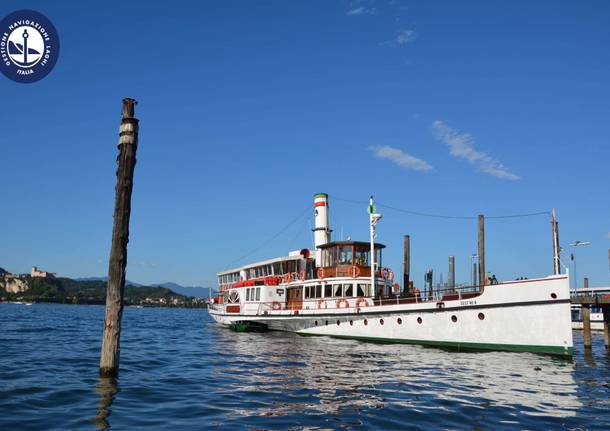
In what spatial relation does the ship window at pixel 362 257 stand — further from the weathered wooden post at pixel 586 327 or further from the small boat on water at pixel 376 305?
the weathered wooden post at pixel 586 327

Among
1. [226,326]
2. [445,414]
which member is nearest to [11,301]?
[226,326]

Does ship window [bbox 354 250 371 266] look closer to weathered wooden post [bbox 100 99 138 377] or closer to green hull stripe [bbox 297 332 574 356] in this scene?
green hull stripe [bbox 297 332 574 356]

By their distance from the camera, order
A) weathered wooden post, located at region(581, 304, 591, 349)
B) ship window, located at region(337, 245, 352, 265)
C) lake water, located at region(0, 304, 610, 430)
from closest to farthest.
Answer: lake water, located at region(0, 304, 610, 430) < weathered wooden post, located at region(581, 304, 591, 349) < ship window, located at region(337, 245, 352, 265)

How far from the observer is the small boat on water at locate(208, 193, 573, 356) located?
21875 mm

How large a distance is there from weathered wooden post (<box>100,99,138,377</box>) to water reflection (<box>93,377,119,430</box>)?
0.85 ft

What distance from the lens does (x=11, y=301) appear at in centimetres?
18400

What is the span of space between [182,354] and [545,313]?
16.3m

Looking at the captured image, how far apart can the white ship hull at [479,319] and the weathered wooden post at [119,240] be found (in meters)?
16.6

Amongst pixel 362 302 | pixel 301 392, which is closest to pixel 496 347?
pixel 362 302

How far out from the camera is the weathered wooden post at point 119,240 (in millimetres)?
12367

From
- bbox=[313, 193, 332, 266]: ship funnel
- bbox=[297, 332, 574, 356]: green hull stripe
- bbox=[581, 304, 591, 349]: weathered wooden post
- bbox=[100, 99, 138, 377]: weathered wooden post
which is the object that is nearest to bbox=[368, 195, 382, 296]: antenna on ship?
bbox=[297, 332, 574, 356]: green hull stripe

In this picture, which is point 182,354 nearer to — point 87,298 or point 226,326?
point 226,326

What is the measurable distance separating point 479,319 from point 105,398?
17.8 m

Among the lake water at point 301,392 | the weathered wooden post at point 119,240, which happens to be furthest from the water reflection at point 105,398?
the weathered wooden post at point 119,240
